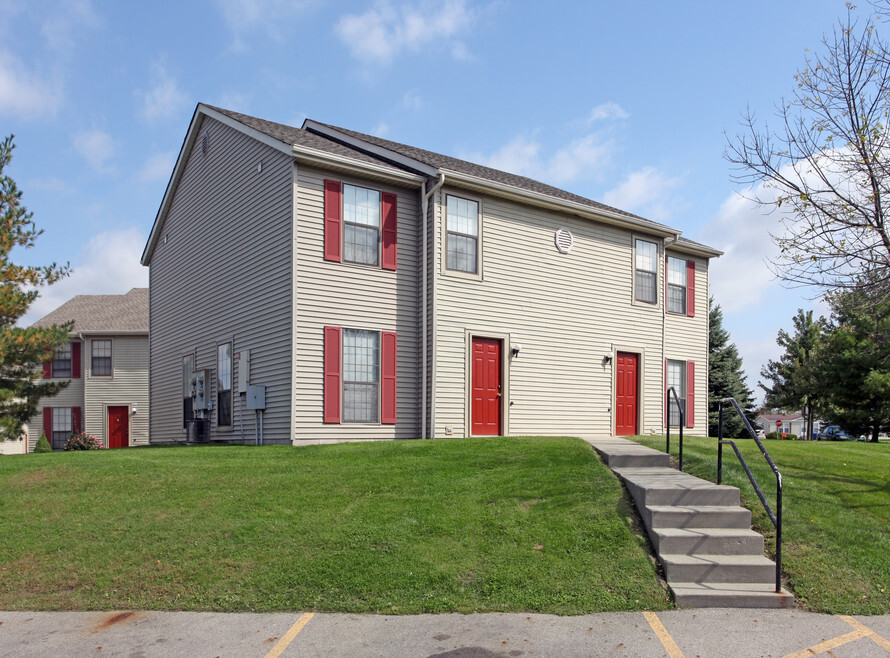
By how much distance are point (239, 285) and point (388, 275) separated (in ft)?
11.3

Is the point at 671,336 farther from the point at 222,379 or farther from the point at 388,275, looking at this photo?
the point at 222,379

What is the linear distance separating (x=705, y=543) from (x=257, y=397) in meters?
9.15

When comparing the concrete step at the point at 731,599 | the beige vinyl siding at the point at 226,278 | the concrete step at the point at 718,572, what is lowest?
the concrete step at the point at 731,599

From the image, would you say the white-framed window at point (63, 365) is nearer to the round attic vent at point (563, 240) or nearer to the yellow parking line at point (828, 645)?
the round attic vent at point (563, 240)

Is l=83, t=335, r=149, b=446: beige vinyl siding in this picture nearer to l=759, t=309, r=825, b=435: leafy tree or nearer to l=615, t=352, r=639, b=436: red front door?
l=615, t=352, r=639, b=436: red front door

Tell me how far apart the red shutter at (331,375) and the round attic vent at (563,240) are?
5.69 meters

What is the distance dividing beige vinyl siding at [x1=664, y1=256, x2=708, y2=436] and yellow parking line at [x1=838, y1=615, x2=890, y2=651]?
13.0m

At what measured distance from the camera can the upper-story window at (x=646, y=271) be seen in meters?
18.0

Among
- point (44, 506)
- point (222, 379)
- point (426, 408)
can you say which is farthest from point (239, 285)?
point (44, 506)

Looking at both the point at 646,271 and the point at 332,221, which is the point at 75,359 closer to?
the point at 332,221

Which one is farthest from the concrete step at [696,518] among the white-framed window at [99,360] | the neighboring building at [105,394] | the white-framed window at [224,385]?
the white-framed window at [99,360]

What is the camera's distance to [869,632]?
19.1 ft

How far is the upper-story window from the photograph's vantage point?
18.0m

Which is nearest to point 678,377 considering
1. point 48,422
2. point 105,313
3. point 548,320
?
point 548,320
